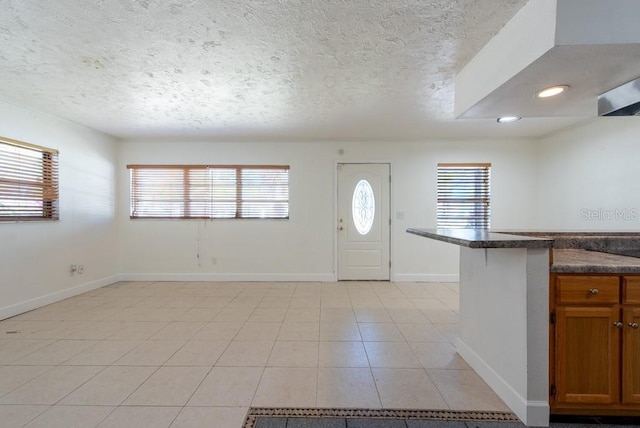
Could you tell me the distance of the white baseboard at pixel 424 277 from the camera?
4570 mm

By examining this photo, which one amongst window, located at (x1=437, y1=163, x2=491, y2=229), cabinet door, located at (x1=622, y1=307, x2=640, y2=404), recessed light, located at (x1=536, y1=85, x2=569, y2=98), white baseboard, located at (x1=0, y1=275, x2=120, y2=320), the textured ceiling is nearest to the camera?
cabinet door, located at (x1=622, y1=307, x2=640, y2=404)

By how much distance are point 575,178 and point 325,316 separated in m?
3.85

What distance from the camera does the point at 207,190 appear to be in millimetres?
4641

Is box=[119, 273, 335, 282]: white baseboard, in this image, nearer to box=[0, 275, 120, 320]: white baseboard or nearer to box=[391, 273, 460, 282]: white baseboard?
box=[0, 275, 120, 320]: white baseboard

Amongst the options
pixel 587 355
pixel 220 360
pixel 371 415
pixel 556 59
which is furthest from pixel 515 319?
pixel 220 360

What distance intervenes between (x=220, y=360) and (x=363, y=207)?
3165mm

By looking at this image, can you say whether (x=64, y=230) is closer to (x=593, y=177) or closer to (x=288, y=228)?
(x=288, y=228)

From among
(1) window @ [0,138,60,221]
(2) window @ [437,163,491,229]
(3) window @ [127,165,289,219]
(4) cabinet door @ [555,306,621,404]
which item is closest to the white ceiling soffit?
(4) cabinet door @ [555,306,621,404]

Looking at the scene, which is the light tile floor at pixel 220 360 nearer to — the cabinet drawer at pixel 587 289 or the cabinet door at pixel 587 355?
the cabinet door at pixel 587 355

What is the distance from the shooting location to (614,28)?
1321 mm

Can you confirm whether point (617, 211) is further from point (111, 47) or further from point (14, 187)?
point (14, 187)

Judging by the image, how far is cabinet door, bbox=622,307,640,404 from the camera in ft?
4.92

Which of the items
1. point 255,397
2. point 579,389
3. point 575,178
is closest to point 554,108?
point 579,389

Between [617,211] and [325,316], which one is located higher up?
[617,211]
